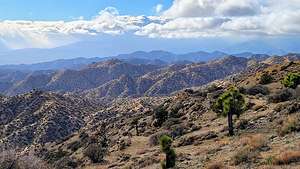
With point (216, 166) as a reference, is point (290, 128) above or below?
above

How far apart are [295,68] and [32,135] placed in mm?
60248

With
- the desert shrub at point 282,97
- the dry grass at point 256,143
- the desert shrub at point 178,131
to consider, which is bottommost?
the desert shrub at point 178,131

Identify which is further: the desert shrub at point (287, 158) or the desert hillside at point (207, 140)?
the desert hillside at point (207, 140)

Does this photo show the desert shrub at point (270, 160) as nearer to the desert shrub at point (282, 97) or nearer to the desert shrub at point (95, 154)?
the desert shrub at point (282, 97)

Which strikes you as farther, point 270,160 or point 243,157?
point 243,157

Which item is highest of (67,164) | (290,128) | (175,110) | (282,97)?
(290,128)

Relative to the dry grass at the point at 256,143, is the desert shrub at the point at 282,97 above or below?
below

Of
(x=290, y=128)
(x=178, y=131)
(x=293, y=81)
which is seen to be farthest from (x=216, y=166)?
(x=293, y=81)

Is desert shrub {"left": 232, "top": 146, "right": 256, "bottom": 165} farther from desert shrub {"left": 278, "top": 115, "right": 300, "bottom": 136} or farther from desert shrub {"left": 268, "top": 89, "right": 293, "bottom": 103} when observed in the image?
desert shrub {"left": 268, "top": 89, "right": 293, "bottom": 103}

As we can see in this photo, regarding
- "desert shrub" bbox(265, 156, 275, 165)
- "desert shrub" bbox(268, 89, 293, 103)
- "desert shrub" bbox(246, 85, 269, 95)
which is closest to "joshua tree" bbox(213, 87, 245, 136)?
"desert shrub" bbox(268, 89, 293, 103)

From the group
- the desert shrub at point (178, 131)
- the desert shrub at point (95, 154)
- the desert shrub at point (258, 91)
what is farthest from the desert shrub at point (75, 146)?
the desert shrub at point (258, 91)

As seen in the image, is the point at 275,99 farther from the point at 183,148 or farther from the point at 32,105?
the point at 32,105

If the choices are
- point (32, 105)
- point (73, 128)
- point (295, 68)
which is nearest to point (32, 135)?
point (73, 128)

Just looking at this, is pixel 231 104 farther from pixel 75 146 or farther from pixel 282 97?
pixel 75 146
